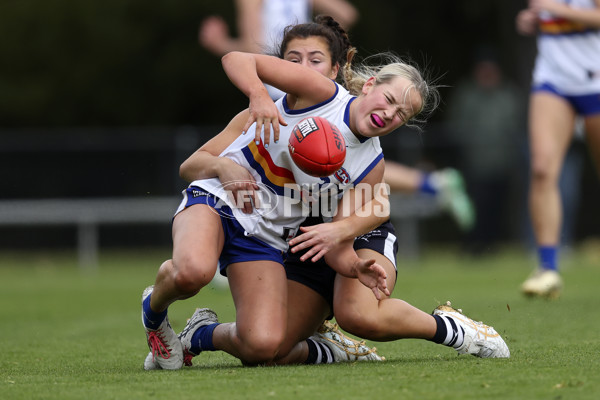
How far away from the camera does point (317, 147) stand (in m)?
3.87

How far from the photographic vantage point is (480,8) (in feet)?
51.0

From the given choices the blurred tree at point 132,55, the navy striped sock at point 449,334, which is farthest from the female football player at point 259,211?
the blurred tree at point 132,55

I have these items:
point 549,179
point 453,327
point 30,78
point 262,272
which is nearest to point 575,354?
point 453,327

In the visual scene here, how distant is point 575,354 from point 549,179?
2.37 metres

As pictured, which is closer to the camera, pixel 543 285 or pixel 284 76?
pixel 284 76

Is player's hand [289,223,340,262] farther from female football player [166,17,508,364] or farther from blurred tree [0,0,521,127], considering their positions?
blurred tree [0,0,521,127]

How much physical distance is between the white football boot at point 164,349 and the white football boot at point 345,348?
0.58 metres

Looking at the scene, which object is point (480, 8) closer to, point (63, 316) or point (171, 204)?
point (171, 204)

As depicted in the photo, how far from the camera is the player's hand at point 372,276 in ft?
12.4

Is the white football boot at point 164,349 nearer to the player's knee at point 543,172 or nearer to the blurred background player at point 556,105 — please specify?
the blurred background player at point 556,105

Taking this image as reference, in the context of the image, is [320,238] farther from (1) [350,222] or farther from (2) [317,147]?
(2) [317,147]

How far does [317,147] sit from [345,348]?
871mm

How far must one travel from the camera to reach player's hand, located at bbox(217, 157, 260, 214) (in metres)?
4.22

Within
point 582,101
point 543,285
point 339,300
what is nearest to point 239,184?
point 339,300
